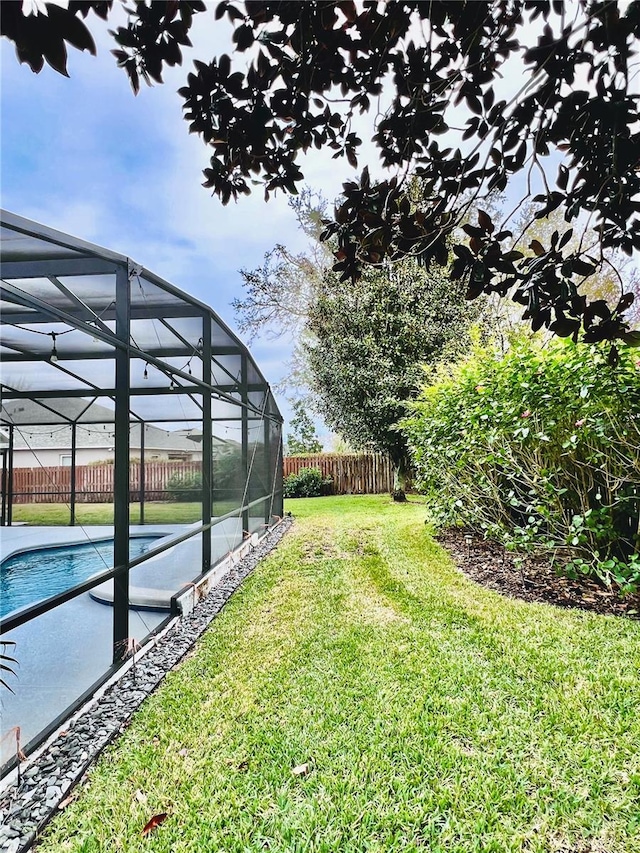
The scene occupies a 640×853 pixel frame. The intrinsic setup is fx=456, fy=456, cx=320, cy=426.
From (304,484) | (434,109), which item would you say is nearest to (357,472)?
(304,484)

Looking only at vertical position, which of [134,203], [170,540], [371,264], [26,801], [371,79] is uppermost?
[134,203]

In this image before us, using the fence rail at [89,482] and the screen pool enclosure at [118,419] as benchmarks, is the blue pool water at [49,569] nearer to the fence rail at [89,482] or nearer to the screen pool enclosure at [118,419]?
the screen pool enclosure at [118,419]

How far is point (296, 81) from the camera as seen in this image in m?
1.65

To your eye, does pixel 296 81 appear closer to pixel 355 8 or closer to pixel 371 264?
pixel 355 8

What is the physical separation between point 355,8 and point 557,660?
3438 mm

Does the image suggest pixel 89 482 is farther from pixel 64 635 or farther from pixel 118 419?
pixel 64 635

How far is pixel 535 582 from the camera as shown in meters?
4.41

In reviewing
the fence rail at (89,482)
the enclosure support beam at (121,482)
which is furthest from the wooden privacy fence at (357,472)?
the enclosure support beam at (121,482)

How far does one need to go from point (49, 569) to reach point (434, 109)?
3.45m

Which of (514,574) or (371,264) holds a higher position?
(371,264)

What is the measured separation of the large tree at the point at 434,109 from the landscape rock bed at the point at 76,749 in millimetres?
2497

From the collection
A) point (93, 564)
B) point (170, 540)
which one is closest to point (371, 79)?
point (93, 564)

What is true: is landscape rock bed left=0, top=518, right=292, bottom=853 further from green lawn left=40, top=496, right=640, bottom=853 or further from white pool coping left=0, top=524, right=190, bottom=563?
white pool coping left=0, top=524, right=190, bottom=563

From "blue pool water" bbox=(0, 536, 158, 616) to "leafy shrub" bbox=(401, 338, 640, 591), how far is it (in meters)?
3.46
